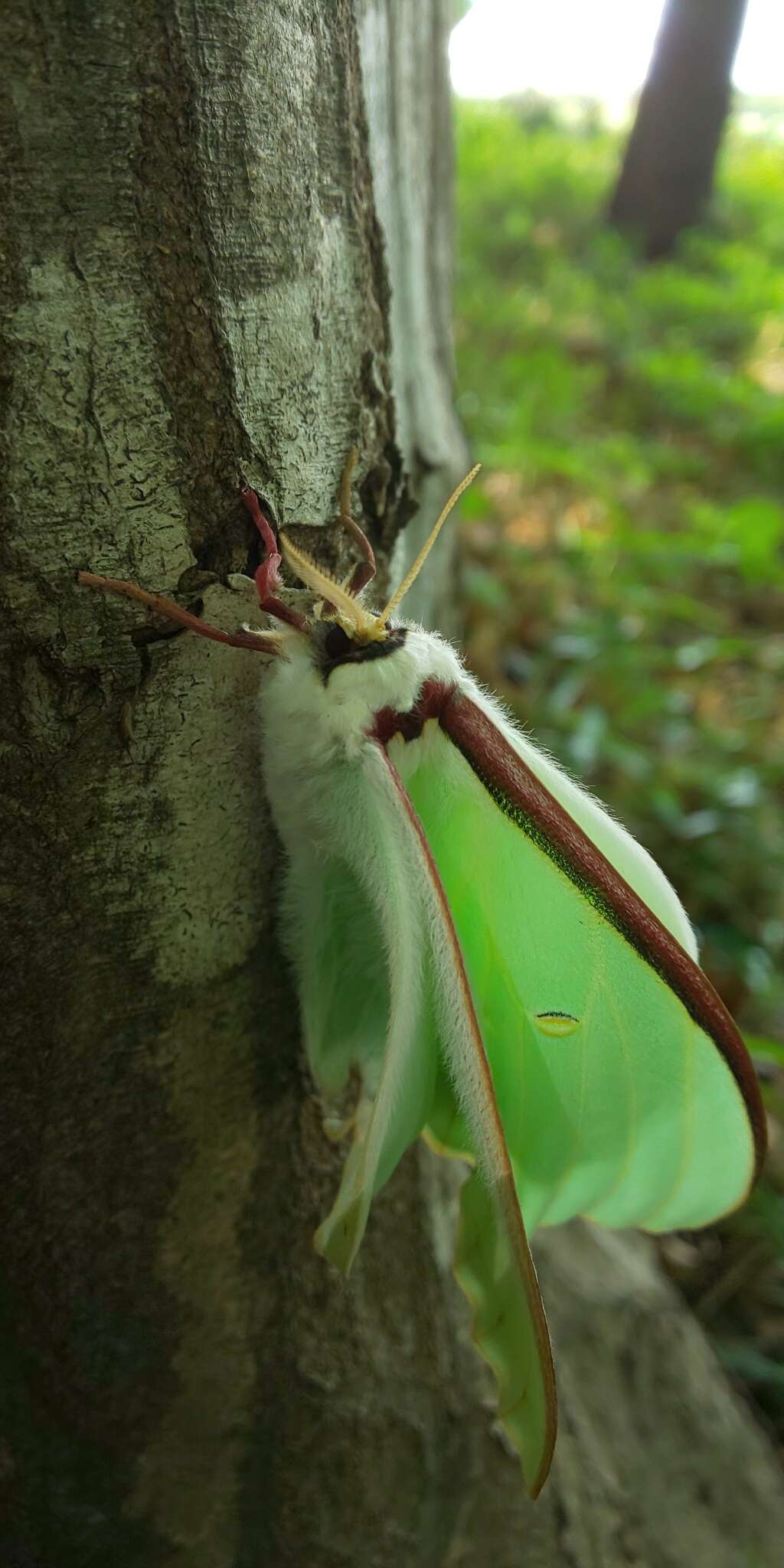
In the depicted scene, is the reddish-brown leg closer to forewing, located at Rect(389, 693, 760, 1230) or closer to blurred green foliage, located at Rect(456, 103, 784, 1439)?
forewing, located at Rect(389, 693, 760, 1230)

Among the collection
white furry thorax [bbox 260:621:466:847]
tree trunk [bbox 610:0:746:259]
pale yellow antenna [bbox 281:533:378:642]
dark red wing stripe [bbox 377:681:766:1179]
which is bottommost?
dark red wing stripe [bbox 377:681:766:1179]

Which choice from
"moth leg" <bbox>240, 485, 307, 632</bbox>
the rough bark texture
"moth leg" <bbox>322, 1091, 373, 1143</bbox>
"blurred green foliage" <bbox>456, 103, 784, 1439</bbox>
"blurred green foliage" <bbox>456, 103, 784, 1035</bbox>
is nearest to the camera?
the rough bark texture

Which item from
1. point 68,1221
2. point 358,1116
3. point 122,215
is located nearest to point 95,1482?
point 68,1221

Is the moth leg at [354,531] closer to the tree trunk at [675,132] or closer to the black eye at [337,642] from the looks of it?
the black eye at [337,642]

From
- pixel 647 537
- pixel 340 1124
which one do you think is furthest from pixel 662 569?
pixel 340 1124

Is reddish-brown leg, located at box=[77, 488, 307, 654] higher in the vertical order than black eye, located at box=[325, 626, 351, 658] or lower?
higher

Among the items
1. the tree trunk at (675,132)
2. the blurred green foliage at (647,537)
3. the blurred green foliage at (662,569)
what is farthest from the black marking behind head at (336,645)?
the tree trunk at (675,132)

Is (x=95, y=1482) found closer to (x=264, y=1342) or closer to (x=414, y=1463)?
(x=264, y=1342)

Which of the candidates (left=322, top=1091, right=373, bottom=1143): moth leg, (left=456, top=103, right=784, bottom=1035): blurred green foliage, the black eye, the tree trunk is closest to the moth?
the black eye
